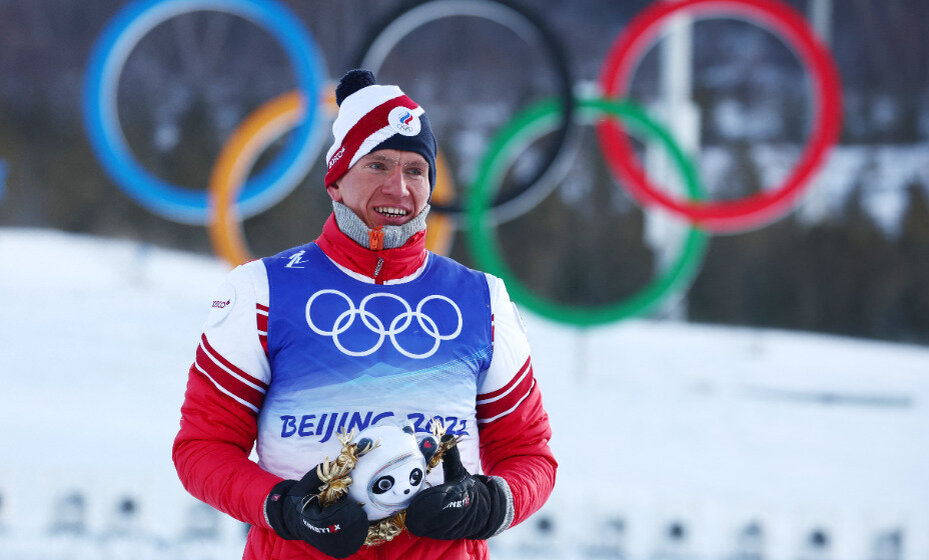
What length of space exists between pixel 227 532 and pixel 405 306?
3.49m

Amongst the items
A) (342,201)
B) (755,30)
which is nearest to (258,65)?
(755,30)

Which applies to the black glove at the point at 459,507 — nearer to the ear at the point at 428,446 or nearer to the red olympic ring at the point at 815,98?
the ear at the point at 428,446

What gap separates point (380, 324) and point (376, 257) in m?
0.13

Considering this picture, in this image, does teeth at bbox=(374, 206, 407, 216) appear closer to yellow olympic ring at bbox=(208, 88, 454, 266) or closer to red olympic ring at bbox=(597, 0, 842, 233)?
yellow olympic ring at bbox=(208, 88, 454, 266)

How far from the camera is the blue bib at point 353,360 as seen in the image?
1754mm

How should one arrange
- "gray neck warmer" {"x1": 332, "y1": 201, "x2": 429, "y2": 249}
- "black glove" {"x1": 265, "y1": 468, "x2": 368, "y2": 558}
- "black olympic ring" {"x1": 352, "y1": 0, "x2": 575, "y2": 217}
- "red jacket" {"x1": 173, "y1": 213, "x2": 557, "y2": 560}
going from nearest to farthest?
"black glove" {"x1": 265, "y1": 468, "x2": 368, "y2": 558}, "red jacket" {"x1": 173, "y1": 213, "x2": 557, "y2": 560}, "gray neck warmer" {"x1": 332, "y1": 201, "x2": 429, "y2": 249}, "black olympic ring" {"x1": 352, "y1": 0, "x2": 575, "y2": 217}

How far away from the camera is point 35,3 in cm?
1886

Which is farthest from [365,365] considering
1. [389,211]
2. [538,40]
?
[538,40]

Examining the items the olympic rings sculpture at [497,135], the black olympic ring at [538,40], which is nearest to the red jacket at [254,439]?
the black olympic ring at [538,40]

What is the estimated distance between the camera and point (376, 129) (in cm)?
187

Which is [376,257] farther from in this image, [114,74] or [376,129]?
[114,74]

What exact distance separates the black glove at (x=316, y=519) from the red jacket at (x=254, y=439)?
0.17ft

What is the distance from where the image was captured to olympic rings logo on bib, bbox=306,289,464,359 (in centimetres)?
177

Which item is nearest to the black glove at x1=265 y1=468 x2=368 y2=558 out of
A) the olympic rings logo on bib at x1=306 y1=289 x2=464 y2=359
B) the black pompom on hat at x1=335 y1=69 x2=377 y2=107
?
the olympic rings logo on bib at x1=306 y1=289 x2=464 y2=359
